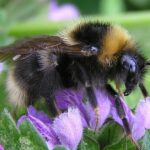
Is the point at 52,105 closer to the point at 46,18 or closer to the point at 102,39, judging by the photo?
the point at 102,39

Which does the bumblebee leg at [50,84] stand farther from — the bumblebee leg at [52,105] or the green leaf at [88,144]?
the green leaf at [88,144]

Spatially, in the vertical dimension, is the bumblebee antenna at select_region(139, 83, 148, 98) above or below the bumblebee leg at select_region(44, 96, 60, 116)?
below

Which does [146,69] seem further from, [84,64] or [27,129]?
[27,129]

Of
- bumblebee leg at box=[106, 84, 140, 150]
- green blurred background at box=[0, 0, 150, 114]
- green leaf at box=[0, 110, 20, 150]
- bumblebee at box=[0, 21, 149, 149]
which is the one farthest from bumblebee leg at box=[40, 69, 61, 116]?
green blurred background at box=[0, 0, 150, 114]

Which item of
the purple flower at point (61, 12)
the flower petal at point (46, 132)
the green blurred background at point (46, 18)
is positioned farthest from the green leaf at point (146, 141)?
the purple flower at point (61, 12)

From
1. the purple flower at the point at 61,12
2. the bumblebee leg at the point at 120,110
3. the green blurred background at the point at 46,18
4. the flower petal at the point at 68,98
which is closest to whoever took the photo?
the bumblebee leg at the point at 120,110

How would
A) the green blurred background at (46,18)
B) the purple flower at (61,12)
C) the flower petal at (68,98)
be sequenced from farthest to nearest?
the purple flower at (61,12)
the green blurred background at (46,18)
the flower petal at (68,98)

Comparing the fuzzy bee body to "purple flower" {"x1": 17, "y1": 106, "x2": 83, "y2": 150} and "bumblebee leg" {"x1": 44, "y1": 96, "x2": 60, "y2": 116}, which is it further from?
"purple flower" {"x1": 17, "y1": 106, "x2": 83, "y2": 150}
